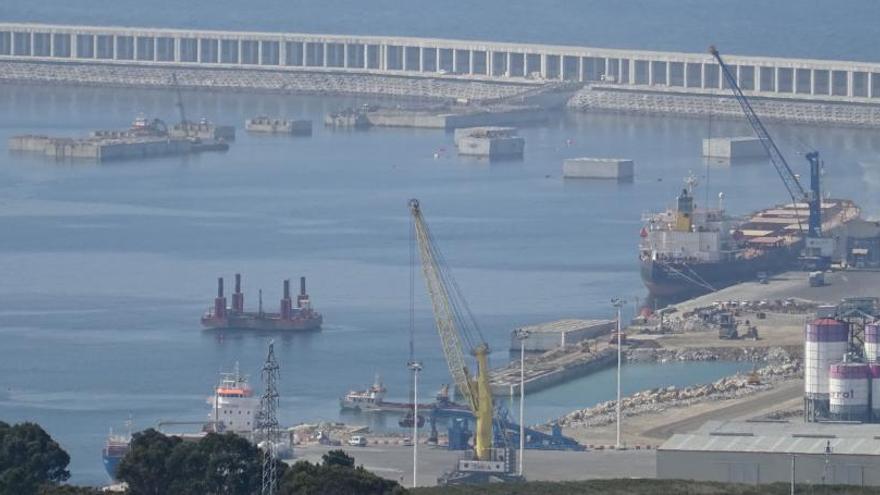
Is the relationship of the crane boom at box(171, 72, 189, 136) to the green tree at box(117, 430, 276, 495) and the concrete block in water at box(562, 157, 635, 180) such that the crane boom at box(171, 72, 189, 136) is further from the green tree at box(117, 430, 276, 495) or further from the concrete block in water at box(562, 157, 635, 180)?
the green tree at box(117, 430, 276, 495)

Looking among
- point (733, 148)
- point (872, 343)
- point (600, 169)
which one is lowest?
point (872, 343)

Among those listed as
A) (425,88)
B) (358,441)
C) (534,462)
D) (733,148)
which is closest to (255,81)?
(425,88)

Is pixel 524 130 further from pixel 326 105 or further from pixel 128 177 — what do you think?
pixel 128 177

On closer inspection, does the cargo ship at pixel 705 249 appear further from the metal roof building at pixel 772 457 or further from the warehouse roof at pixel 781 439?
the metal roof building at pixel 772 457

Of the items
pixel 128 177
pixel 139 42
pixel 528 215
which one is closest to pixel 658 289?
pixel 528 215

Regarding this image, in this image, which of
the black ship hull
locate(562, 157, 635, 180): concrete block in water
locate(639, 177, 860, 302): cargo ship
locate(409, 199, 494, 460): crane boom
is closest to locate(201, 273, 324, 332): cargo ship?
locate(409, 199, 494, 460): crane boom

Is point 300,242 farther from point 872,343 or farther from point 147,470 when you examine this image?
point 147,470
